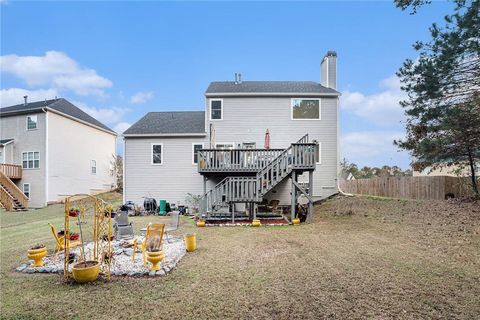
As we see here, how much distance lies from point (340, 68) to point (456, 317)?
16.7m

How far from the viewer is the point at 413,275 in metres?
5.27

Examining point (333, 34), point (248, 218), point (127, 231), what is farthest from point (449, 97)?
point (127, 231)

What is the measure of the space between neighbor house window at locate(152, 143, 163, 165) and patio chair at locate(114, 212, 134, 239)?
27.5 ft

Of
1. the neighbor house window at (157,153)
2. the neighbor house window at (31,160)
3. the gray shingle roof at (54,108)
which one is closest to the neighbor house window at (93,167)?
the gray shingle roof at (54,108)

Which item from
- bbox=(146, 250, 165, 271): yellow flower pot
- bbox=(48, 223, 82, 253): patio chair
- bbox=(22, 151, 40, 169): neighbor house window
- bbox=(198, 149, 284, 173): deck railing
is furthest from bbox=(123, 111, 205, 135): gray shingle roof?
bbox=(146, 250, 165, 271): yellow flower pot

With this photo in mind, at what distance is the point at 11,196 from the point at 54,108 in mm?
6885

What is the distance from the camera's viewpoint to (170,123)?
1814 centimetres

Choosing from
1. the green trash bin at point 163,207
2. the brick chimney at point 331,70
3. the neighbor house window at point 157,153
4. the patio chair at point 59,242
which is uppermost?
the brick chimney at point 331,70

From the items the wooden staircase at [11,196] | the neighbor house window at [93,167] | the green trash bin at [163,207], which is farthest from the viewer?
the neighbor house window at [93,167]

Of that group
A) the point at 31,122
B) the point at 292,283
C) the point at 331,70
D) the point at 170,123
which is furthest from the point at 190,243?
the point at 31,122

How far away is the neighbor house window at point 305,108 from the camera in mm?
17047

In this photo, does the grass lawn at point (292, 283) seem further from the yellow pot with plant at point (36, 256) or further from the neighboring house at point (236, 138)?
the neighboring house at point (236, 138)

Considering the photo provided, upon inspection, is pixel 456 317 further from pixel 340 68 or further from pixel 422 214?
pixel 340 68

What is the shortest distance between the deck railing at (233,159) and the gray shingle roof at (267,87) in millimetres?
4761
